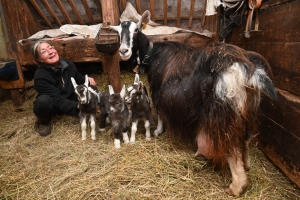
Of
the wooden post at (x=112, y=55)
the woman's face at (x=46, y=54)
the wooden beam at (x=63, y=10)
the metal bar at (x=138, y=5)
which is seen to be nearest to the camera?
the woman's face at (x=46, y=54)

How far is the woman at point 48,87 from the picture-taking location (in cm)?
325

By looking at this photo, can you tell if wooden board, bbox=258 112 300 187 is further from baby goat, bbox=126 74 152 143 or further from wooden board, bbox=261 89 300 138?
baby goat, bbox=126 74 152 143

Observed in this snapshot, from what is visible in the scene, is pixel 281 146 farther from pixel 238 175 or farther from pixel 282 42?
pixel 282 42

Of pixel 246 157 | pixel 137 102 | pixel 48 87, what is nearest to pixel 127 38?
pixel 137 102

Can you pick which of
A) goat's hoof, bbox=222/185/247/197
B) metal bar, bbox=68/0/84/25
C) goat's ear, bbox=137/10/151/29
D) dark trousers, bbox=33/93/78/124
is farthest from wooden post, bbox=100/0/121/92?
goat's hoof, bbox=222/185/247/197

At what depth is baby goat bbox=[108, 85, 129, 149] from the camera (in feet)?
9.03

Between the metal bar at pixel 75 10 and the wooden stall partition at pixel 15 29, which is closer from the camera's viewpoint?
the wooden stall partition at pixel 15 29

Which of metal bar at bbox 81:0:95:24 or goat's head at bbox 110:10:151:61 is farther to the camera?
metal bar at bbox 81:0:95:24

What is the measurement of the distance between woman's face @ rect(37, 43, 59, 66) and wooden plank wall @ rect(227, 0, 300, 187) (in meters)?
3.07

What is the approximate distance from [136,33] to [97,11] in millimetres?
3053

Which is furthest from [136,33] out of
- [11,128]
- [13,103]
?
[13,103]

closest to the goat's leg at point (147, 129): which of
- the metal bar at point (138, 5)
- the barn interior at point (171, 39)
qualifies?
the barn interior at point (171, 39)

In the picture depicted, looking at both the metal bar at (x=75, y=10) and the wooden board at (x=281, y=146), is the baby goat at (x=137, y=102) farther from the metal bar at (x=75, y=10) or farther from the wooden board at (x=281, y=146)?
the metal bar at (x=75, y=10)

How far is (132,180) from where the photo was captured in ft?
7.53
